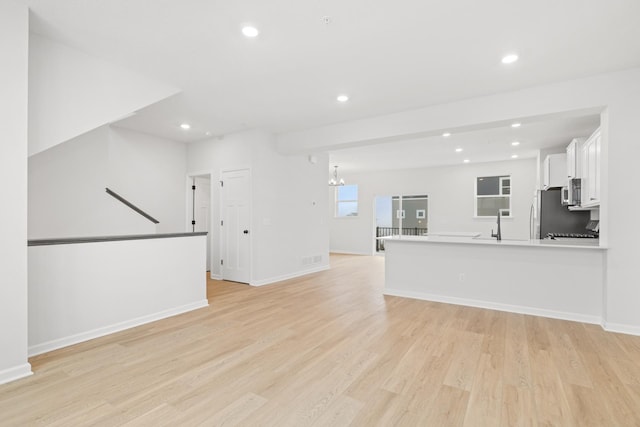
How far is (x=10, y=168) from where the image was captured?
2.37 meters

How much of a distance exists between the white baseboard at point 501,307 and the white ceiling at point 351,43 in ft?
8.91

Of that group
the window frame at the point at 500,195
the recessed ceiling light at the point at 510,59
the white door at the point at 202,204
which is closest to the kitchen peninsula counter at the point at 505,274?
the recessed ceiling light at the point at 510,59

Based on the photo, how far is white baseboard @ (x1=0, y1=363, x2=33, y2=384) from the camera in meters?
2.31

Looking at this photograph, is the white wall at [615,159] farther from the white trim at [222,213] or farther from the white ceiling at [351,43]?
the white trim at [222,213]

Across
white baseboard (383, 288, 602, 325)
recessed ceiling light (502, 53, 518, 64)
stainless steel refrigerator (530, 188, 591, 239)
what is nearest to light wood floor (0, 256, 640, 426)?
white baseboard (383, 288, 602, 325)

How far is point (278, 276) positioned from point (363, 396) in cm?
405

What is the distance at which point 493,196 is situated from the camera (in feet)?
28.5

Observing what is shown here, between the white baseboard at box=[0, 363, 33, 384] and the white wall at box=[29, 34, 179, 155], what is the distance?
5.86 ft

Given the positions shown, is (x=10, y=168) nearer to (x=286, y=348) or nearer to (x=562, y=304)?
(x=286, y=348)

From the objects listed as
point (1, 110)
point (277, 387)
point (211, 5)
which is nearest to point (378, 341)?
point (277, 387)

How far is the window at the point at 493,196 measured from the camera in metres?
8.52

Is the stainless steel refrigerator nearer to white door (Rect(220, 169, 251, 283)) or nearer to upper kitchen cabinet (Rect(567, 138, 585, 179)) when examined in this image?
upper kitchen cabinet (Rect(567, 138, 585, 179))

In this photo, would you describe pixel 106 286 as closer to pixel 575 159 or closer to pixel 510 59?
pixel 510 59

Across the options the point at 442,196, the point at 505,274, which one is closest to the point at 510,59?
the point at 505,274
